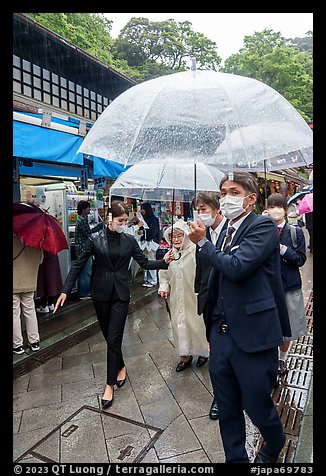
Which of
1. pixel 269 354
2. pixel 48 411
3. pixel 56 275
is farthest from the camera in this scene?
pixel 56 275

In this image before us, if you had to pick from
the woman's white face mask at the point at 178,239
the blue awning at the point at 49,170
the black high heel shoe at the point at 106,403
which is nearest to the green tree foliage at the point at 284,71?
the blue awning at the point at 49,170

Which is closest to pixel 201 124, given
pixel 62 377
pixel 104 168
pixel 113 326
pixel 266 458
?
pixel 113 326

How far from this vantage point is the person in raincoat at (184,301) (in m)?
4.07

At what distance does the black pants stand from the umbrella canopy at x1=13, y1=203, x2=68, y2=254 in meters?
1.51

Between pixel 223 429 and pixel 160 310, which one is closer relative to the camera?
pixel 223 429

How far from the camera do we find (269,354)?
2264 mm

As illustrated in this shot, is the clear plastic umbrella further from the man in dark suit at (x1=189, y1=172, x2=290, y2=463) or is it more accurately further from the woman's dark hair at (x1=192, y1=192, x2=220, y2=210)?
the man in dark suit at (x1=189, y1=172, x2=290, y2=463)

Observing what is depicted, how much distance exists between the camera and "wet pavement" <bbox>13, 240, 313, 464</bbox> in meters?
2.81

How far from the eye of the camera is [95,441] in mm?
2939

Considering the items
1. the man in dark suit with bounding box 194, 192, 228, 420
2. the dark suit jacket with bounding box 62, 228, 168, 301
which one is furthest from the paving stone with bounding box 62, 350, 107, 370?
the man in dark suit with bounding box 194, 192, 228, 420

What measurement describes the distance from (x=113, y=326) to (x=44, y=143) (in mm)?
2949
